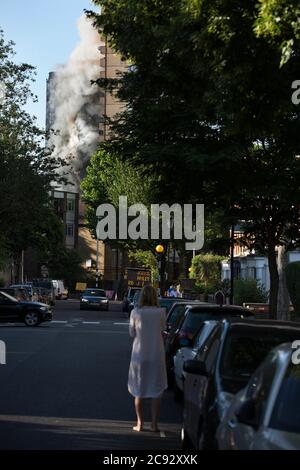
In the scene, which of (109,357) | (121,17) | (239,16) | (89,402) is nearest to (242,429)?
(239,16)

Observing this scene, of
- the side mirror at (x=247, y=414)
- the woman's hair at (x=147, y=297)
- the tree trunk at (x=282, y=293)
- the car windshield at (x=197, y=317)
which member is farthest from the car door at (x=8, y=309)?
the side mirror at (x=247, y=414)

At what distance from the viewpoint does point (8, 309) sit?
3247 centimetres

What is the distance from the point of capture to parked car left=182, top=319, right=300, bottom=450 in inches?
268

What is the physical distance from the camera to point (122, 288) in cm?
8725

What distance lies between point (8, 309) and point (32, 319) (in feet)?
3.73

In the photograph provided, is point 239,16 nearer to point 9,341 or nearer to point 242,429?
point 242,429

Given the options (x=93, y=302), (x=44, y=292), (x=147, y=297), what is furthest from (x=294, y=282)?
(x=44, y=292)

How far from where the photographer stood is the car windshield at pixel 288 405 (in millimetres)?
4790

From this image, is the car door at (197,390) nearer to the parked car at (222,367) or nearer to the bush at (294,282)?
the parked car at (222,367)

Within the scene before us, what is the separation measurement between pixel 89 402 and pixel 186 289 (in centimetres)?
4291

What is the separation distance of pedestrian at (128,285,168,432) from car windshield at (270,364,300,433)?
476cm

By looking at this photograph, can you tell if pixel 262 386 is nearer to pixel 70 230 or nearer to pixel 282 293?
pixel 282 293

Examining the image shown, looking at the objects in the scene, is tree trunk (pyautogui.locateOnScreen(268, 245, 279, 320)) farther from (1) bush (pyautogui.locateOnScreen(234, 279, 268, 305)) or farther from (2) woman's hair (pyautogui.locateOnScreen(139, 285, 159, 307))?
(1) bush (pyautogui.locateOnScreen(234, 279, 268, 305))

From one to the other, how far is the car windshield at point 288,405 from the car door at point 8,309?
92.0 ft
